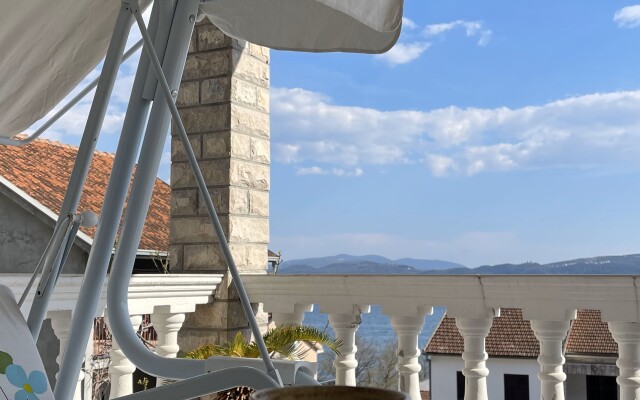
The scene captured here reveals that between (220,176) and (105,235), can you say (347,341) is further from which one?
(105,235)

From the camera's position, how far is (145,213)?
3.98ft

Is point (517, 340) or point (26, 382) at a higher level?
point (26, 382)

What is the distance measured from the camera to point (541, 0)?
57.7 m

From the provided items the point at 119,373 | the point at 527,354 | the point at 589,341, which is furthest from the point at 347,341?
the point at 589,341

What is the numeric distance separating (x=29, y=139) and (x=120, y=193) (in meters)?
0.45

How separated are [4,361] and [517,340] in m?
17.1

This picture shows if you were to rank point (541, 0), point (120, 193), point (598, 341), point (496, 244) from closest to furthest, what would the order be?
point (120, 193) < point (598, 341) < point (496, 244) < point (541, 0)

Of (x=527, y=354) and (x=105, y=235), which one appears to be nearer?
(x=105, y=235)

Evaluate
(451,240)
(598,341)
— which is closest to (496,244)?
(451,240)

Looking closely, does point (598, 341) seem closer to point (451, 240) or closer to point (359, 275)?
point (359, 275)

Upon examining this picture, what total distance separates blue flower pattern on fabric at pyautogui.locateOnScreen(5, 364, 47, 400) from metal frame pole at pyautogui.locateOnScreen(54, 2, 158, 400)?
0.19 ft

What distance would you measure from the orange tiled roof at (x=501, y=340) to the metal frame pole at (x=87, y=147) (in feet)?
52.6

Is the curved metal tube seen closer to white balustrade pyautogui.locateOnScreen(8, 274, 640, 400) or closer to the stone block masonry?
white balustrade pyautogui.locateOnScreen(8, 274, 640, 400)

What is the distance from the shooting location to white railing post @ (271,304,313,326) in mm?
3266
